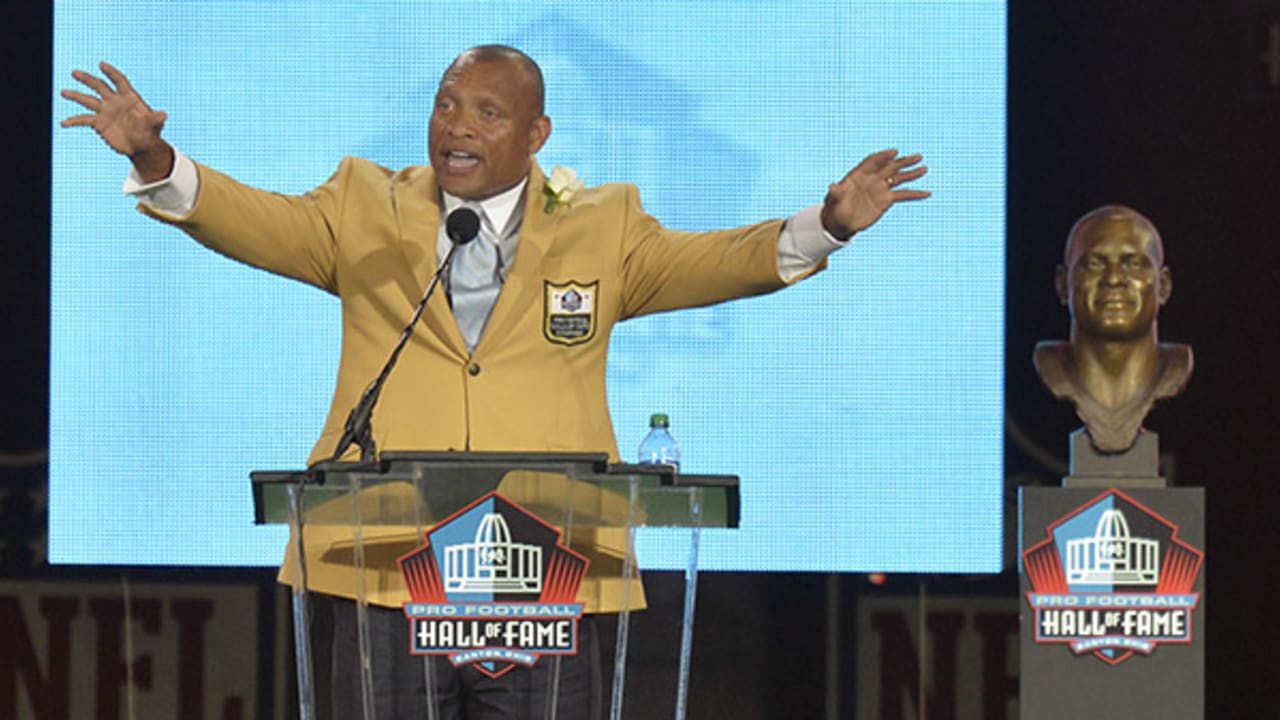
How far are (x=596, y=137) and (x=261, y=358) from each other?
1.12 m

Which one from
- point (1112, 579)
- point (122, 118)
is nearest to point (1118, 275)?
point (1112, 579)

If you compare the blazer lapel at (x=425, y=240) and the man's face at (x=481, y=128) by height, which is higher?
the man's face at (x=481, y=128)

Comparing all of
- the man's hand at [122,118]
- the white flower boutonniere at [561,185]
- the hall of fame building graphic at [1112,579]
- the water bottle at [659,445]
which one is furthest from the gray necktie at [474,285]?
the water bottle at [659,445]

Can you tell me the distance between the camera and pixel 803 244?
3.33 m

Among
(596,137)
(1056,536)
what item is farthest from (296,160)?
(1056,536)

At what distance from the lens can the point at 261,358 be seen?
17.2ft

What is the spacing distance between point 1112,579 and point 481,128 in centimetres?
169

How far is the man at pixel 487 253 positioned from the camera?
3236 mm

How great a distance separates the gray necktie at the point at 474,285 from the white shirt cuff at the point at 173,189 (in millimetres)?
461

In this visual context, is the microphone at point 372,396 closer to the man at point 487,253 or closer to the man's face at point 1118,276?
the man at point 487,253

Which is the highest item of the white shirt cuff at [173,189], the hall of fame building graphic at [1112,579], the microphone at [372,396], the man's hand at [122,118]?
the man's hand at [122,118]

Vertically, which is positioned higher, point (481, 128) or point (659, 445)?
point (481, 128)

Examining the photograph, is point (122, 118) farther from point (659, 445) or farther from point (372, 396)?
point (659, 445)

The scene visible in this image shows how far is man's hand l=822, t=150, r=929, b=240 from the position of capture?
3.24 metres
